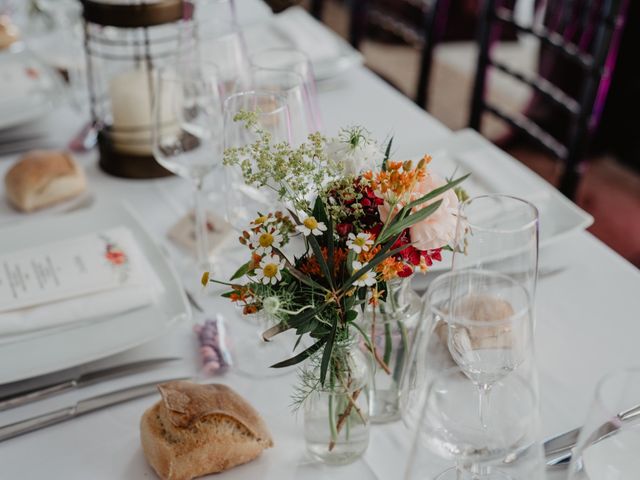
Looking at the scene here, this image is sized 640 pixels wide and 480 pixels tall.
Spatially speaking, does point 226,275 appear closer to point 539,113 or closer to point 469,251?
point 469,251

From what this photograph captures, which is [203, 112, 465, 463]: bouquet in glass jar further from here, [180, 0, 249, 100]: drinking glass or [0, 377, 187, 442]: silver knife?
[180, 0, 249, 100]: drinking glass

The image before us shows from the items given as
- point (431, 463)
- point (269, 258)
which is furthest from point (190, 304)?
point (431, 463)

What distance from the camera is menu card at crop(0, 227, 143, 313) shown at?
44.1 inches

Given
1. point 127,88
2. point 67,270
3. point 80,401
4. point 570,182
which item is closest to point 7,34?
point 127,88

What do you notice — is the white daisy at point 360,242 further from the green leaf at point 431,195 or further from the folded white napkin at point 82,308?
the folded white napkin at point 82,308

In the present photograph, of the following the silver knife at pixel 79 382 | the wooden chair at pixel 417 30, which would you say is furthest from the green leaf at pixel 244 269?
the wooden chair at pixel 417 30

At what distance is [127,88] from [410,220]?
0.91m

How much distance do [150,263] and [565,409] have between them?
2.12 feet

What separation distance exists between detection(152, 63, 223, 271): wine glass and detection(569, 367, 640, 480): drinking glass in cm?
73

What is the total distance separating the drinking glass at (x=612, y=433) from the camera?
64cm

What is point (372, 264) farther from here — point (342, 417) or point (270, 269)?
point (342, 417)

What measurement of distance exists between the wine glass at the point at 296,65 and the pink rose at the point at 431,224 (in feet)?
0.89

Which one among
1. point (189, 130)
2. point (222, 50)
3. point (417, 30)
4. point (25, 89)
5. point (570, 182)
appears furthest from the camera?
point (417, 30)

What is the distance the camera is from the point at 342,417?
897 mm
